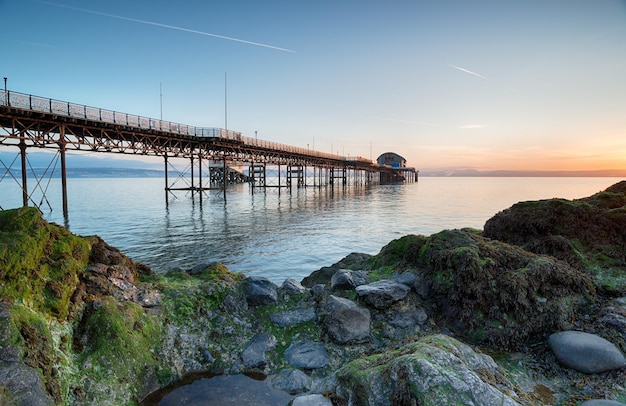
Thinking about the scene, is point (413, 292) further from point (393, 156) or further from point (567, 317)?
point (393, 156)

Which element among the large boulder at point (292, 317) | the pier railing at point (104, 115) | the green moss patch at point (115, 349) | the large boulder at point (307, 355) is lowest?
the large boulder at point (307, 355)

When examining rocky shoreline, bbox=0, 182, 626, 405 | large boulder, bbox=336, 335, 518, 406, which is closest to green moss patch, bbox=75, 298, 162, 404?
rocky shoreline, bbox=0, 182, 626, 405

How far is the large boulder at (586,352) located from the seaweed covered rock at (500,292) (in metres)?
0.39

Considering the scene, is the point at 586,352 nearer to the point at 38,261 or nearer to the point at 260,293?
the point at 260,293

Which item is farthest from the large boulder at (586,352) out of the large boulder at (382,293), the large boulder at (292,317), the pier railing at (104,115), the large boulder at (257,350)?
the pier railing at (104,115)

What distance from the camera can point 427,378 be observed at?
11.5 ft

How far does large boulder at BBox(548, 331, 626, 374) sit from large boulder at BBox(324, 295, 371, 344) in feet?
10.3

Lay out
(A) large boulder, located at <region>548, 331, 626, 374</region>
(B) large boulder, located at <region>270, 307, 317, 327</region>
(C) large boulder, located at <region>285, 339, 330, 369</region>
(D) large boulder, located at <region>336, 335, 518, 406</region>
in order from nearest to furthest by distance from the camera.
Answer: (D) large boulder, located at <region>336, 335, 518, 406</region>, (A) large boulder, located at <region>548, 331, 626, 374</region>, (C) large boulder, located at <region>285, 339, 330, 369</region>, (B) large boulder, located at <region>270, 307, 317, 327</region>

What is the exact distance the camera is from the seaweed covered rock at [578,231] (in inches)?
301

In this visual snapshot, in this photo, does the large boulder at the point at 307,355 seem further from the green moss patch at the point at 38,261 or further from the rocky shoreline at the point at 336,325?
the green moss patch at the point at 38,261

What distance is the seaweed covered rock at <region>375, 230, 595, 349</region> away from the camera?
5.87 m

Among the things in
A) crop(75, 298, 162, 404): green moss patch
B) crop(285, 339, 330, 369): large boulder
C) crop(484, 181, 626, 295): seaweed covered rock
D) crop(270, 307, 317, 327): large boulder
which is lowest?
crop(285, 339, 330, 369): large boulder

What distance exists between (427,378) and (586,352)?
3.48m

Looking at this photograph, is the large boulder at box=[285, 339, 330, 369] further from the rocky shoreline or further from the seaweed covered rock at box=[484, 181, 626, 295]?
the seaweed covered rock at box=[484, 181, 626, 295]
